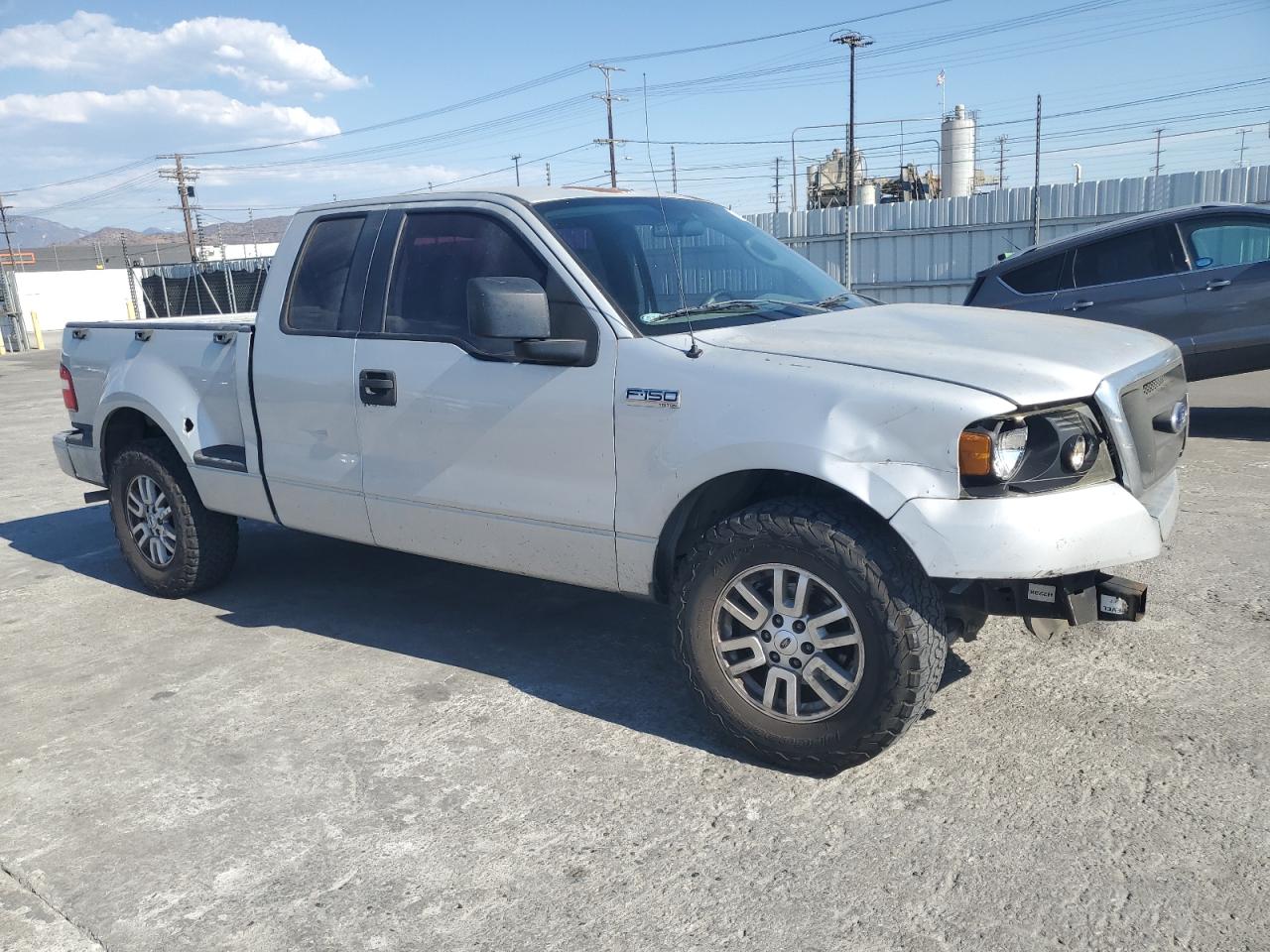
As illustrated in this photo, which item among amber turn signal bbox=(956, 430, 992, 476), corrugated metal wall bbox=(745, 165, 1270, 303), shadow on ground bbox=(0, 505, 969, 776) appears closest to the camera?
amber turn signal bbox=(956, 430, 992, 476)

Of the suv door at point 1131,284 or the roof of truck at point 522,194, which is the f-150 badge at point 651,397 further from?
the suv door at point 1131,284

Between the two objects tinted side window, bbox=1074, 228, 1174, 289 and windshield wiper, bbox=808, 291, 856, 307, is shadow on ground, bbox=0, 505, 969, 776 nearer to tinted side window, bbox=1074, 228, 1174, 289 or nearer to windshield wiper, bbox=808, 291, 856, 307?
windshield wiper, bbox=808, 291, 856, 307

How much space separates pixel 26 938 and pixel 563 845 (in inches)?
57.3

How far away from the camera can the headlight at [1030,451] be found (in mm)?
3086

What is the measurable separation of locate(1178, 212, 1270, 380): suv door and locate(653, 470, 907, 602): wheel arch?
622 centimetres

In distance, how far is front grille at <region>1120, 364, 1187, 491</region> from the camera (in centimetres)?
337

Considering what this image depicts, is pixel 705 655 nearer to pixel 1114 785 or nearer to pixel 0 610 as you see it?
pixel 1114 785

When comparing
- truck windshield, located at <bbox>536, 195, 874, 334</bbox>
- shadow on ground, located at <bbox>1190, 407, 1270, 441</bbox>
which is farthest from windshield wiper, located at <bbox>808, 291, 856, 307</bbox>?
shadow on ground, located at <bbox>1190, 407, 1270, 441</bbox>

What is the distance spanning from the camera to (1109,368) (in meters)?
3.34

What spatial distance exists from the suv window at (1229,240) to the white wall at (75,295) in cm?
4924

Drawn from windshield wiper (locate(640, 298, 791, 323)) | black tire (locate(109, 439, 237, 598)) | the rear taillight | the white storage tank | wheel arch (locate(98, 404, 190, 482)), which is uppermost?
the white storage tank

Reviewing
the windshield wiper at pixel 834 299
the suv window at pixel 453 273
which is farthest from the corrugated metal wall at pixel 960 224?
the suv window at pixel 453 273

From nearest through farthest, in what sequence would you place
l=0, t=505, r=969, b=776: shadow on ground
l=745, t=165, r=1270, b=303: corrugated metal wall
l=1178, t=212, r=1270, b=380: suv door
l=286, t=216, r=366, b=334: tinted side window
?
l=0, t=505, r=969, b=776: shadow on ground
l=286, t=216, r=366, b=334: tinted side window
l=1178, t=212, r=1270, b=380: suv door
l=745, t=165, r=1270, b=303: corrugated metal wall

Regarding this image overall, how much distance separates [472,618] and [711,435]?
2.20 m
